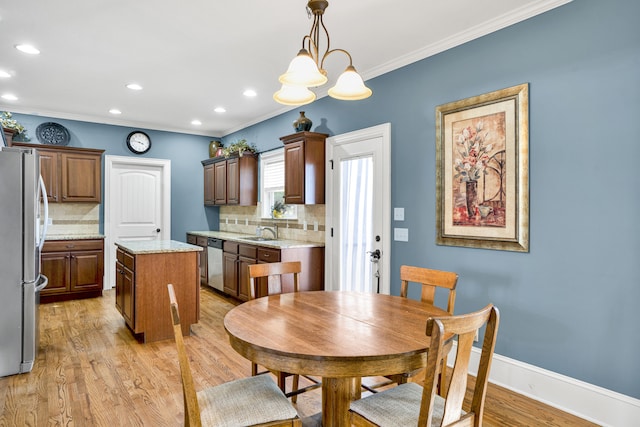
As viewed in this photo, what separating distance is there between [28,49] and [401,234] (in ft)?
12.3

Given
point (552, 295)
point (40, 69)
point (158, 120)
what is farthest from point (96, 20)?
point (552, 295)

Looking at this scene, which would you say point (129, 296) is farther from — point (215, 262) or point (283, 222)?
point (283, 222)

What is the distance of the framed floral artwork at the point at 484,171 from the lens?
8.79 feet

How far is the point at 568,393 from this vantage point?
2.44 meters

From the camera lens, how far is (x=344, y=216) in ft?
13.8

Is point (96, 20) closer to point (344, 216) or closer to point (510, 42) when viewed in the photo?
point (344, 216)

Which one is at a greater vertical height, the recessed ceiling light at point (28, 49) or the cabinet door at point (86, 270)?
the recessed ceiling light at point (28, 49)

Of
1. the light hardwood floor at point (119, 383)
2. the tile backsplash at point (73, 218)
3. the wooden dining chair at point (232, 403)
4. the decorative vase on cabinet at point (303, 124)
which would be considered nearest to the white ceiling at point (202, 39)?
the decorative vase on cabinet at point (303, 124)

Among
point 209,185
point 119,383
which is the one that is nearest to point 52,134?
point 209,185

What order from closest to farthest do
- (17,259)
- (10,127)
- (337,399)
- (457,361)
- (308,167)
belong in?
(457,361)
(337,399)
(17,259)
(308,167)
(10,127)

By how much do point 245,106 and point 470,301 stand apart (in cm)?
386

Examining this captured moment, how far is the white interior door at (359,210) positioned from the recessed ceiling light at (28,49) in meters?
2.91

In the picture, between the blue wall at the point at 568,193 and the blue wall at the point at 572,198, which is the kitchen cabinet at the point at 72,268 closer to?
the blue wall at the point at 568,193

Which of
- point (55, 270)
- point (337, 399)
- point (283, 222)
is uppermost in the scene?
point (283, 222)
